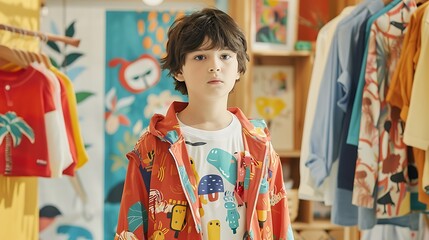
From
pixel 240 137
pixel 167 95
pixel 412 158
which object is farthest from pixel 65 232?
pixel 240 137

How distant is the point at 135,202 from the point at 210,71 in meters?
0.38

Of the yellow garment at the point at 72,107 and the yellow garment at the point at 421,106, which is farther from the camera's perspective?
the yellow garment at the point at 72,107

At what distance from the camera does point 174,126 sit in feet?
5.83

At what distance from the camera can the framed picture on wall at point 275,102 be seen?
458 centimetres

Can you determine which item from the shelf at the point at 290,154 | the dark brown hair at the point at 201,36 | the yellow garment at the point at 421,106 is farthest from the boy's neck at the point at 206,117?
the shelf at the point at 290,154

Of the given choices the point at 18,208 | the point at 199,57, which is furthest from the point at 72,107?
the point at 199,57

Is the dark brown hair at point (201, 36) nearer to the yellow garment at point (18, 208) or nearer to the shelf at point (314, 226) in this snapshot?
the yellow garment at point (18, 208)

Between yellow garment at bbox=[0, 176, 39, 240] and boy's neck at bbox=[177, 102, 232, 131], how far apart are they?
1.43 m

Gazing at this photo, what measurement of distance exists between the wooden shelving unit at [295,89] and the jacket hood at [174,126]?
243cm

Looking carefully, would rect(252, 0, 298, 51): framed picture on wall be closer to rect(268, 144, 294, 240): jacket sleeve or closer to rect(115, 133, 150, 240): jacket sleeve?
rect(268, 144, 294, 240): jacket sleeve

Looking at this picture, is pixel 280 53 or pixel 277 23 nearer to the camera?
pixel 280 53

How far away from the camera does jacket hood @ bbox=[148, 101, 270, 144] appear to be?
176cm

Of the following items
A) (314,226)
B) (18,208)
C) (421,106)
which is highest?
(421,106)

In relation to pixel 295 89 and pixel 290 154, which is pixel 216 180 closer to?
pixel 290 154
